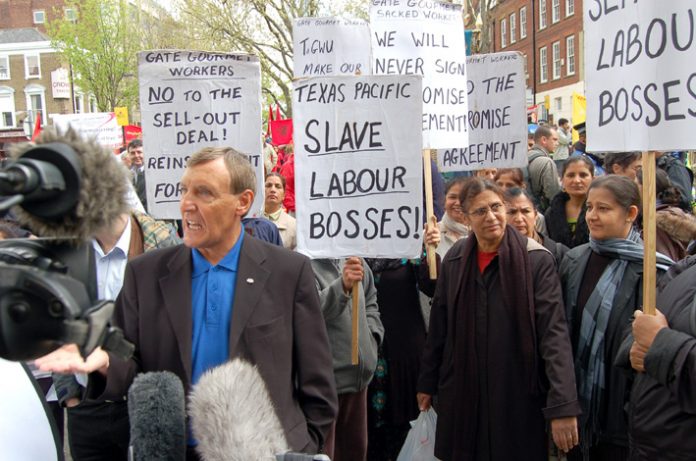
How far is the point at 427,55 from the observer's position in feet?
18.8

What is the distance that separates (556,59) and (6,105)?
54.6m

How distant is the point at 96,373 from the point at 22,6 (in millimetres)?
86373

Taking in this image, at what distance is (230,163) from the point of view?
9.41ft

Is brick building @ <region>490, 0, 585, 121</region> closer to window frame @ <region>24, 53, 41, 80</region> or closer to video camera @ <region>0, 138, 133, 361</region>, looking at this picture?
video camera @ <region>0, 138, 133, 361</region>

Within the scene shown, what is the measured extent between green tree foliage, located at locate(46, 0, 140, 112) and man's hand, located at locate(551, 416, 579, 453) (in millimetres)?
40451

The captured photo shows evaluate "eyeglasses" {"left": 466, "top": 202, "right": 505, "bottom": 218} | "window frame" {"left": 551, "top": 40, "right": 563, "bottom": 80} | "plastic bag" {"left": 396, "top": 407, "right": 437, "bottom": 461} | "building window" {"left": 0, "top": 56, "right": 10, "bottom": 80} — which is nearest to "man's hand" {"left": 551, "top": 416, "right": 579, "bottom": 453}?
"plastic bag" {"left": 396, "top": 407, "right": 437, "bottom": 461}

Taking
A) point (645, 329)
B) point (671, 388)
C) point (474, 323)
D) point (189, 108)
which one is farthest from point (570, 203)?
point (671, 388)

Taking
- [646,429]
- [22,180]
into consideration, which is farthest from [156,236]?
[22,180]

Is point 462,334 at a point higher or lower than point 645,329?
lower

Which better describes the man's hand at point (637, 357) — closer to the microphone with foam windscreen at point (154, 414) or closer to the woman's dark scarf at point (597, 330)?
the woman's dark scarf at point (597, 330)

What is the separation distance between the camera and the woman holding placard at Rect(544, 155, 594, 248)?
6.12 meters

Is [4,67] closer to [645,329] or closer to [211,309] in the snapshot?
[211,309]

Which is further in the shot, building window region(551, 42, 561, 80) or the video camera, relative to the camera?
building window region(551, 42, 561, 80)

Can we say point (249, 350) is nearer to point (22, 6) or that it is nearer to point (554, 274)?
point (554, 274)
